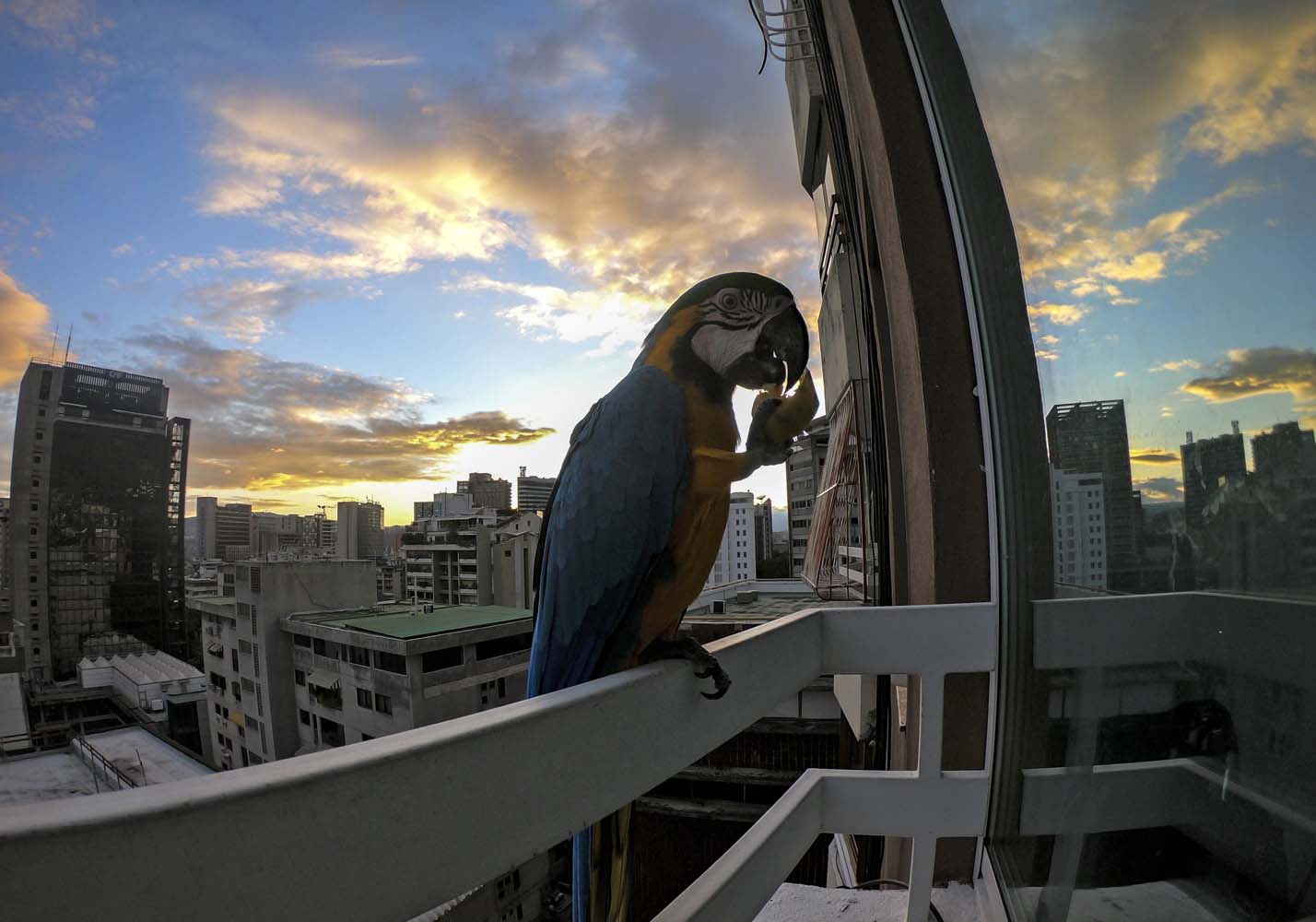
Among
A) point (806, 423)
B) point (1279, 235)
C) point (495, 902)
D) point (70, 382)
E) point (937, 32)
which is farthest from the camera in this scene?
point (70, 382)

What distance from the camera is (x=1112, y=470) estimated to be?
110 centimetres

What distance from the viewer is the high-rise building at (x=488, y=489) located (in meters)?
36.6

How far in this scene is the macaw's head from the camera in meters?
1.11

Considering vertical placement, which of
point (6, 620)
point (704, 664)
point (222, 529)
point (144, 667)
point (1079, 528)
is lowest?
point (144, 667)

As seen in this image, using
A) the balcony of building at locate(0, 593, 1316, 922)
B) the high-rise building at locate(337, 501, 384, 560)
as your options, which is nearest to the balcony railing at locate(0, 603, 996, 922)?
the balcony of building at locate(0, 593, 1316, 922)

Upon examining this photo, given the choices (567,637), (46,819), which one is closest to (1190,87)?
(567,637)

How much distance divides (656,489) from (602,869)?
2.33 feet

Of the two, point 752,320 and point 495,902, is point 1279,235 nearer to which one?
point 752,320

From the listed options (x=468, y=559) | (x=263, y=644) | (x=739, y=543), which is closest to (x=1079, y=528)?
(x=263, y=644)

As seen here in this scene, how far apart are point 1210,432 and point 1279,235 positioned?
Answer: 0.84 ft

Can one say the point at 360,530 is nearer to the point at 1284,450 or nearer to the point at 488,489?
the point at 488,489

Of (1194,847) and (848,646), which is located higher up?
(848,646)

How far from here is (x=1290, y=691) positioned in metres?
0.67

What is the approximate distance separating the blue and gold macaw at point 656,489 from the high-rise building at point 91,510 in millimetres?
19562
